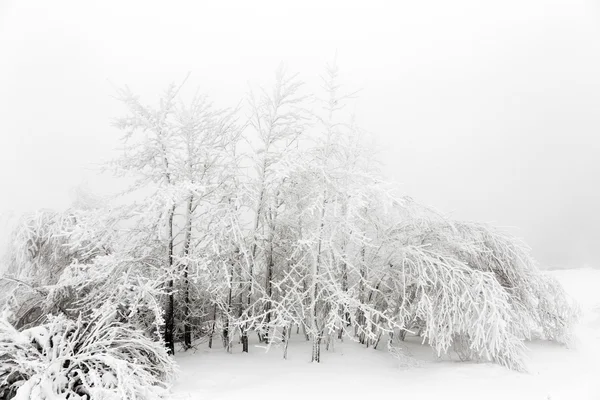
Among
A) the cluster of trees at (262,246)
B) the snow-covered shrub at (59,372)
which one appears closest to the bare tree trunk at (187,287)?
the cluster of trees at (262,246)

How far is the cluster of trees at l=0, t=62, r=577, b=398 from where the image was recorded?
34.4 feet

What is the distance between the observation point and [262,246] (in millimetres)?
12320

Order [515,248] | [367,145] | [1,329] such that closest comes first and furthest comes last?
[1,329] < [515,248] < [367,145]

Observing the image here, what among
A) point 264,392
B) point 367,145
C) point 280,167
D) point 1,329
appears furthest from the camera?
point 367,145

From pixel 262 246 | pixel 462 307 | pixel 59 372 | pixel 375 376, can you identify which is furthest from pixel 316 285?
pixel 59 372

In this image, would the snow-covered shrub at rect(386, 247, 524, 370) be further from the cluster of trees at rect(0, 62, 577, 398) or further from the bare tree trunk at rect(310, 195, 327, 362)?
the bare tree trunk at rect(310, 195, 327, 362)

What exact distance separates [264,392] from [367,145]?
11.0m

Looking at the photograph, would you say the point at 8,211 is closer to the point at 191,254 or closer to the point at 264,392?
the point at 191,254

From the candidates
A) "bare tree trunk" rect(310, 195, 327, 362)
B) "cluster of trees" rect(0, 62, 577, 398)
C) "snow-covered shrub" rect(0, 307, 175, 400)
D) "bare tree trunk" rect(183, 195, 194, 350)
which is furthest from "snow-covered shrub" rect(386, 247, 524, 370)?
"snow-covered shrub" rect(0, 307, 175, 400)

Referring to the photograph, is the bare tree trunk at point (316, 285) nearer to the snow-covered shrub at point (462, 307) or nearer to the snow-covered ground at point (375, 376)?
the snow-covered ground at point (375, 376)

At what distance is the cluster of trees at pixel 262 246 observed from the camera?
10.5 meters

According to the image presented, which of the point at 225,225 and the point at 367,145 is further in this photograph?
the point at 367,145

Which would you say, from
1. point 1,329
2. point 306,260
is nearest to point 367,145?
Result: point 306,260

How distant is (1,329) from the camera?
7.75 meters
